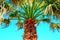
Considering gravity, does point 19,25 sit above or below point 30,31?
above

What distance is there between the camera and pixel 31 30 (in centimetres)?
1739

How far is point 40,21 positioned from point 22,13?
1.60m

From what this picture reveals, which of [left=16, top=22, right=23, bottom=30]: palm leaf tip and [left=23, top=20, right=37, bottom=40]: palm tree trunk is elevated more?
[left=16, top=22, right=23, bottom=30]: palm leaf tip

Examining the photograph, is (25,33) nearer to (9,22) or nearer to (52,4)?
(9,22)

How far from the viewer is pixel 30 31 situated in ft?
57.0

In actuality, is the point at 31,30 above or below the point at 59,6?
below

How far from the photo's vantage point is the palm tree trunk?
56.5ft

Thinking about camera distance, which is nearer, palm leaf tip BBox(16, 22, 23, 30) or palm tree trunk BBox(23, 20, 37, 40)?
palm tree trunk BBox(23, 20, 37, 40)

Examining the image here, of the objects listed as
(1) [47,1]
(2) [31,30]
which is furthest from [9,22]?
(1) [47,1]

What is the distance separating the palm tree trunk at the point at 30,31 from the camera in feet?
56.5

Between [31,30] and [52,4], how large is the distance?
263cm

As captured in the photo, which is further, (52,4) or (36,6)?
(36,6)

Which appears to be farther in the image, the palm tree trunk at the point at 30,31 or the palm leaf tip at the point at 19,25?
the palm leaf tip at the point at 19,25

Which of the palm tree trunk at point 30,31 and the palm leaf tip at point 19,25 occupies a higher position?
the palm leaf tip at point 19,25
